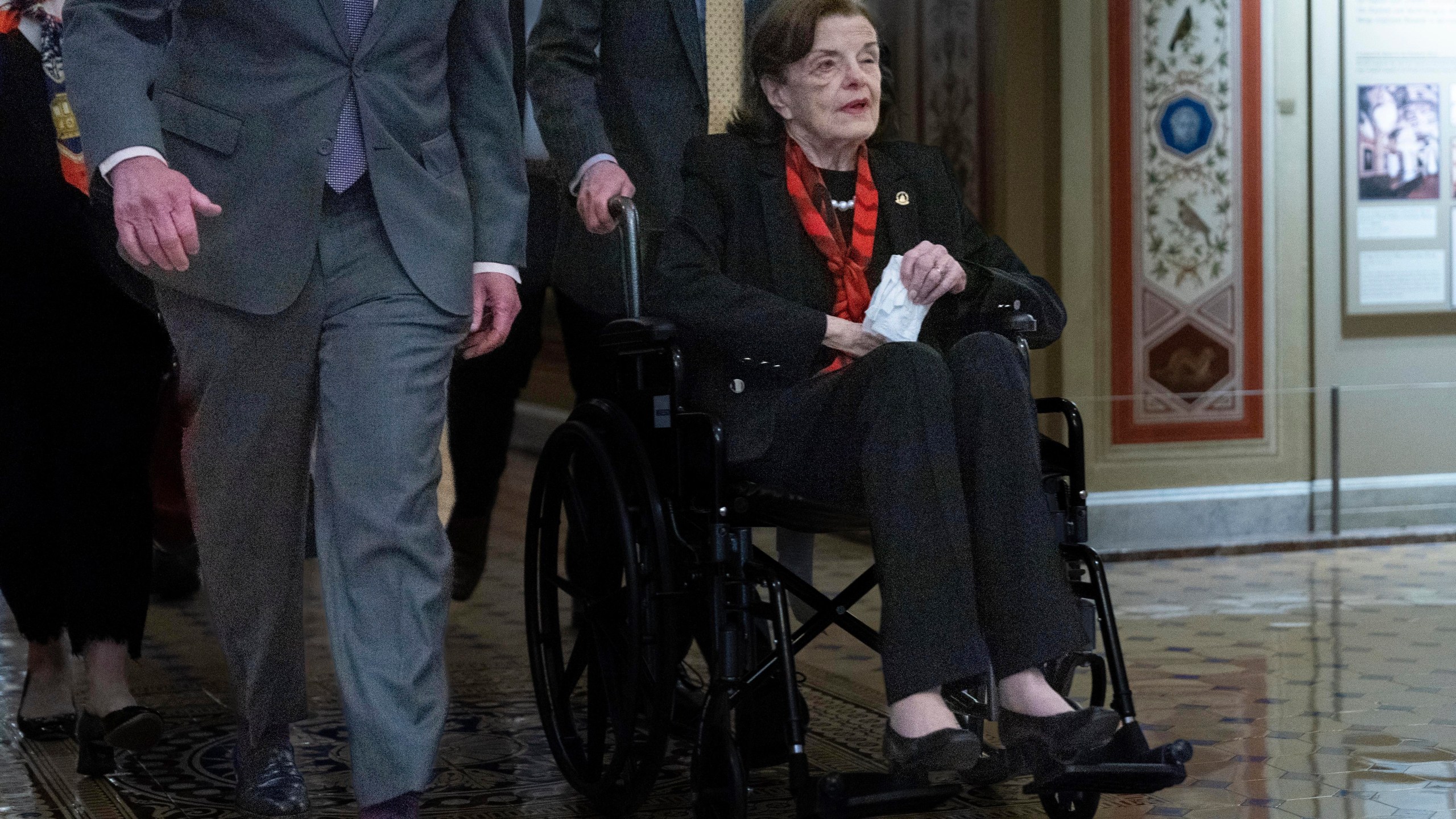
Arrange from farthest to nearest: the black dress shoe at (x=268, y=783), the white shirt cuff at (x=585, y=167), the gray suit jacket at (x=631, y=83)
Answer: the gray suit jacket at (x=631, y=83) < the white shirt cuff at (x=585, y=167) < the black dress shoe at (x=268, y=783)

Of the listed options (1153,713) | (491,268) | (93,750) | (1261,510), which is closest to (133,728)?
(93,750)

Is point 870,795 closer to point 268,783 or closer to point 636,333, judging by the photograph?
point 636,333

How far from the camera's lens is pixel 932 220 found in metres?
2.56

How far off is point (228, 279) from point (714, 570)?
2.30 feet

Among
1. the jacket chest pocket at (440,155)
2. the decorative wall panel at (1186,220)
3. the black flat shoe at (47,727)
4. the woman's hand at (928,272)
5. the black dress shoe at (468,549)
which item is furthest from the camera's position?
the decorative wall panel at (1186,220)

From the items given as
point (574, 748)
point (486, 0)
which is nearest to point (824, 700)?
point (574, 748)

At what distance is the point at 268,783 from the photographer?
2.44m

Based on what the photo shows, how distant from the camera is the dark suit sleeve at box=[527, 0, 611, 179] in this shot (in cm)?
273

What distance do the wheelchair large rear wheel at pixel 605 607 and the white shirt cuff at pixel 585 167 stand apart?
1.28 ft

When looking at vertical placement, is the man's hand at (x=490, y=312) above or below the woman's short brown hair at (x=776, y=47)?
below

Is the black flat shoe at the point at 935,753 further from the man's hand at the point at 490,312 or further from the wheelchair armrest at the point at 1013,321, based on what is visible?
the man's hand at the point at 490,312

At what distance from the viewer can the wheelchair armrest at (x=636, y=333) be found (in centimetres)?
235

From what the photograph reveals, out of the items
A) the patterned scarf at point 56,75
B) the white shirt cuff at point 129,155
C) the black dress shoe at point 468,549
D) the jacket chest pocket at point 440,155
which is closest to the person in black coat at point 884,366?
the jacket chest pocket at point 440,155

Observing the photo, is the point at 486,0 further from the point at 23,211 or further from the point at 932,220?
the point at 23,211
